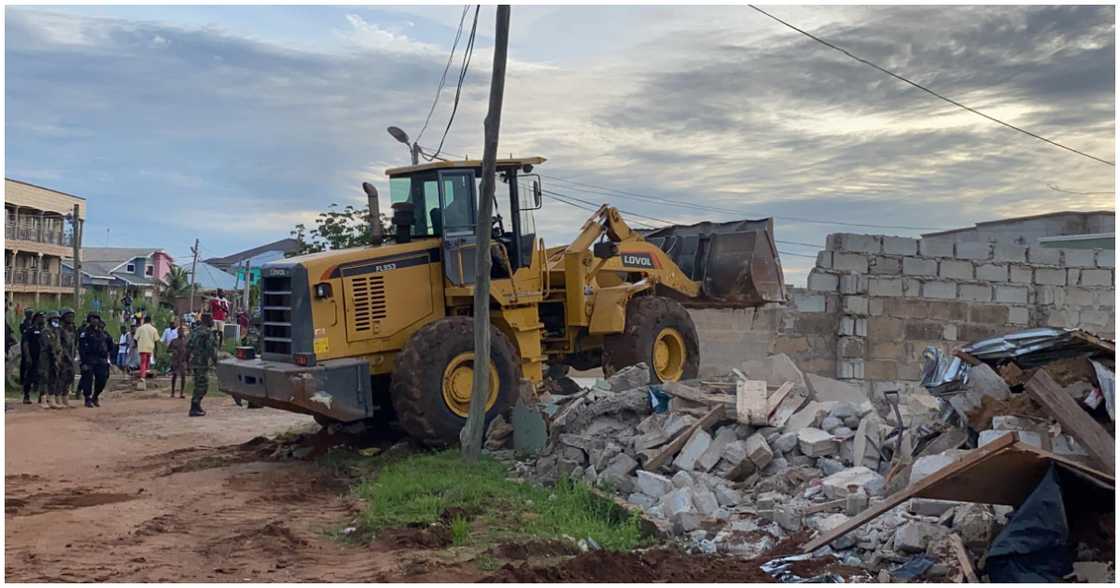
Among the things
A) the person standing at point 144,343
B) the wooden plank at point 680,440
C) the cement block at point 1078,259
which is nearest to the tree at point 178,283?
the person standing at point 144,343

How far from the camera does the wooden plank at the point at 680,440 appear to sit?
31.1ft

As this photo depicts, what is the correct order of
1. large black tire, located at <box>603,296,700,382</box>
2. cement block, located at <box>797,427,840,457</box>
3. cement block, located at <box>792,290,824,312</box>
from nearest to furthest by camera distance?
cement block, located at <box>797,427,840,457</box> < large black tire, located at <box>603,296,700,382</box> < cement block, located at <box>792,290,824,312</box>

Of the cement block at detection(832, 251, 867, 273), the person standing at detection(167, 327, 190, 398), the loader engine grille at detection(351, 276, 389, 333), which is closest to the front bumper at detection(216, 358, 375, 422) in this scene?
the loader engine grille at detection(351, 276, 389, 333)

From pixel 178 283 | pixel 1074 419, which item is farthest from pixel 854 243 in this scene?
pixel 178 283

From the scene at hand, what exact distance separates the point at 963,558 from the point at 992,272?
9885mm

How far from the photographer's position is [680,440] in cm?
967

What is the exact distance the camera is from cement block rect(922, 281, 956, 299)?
1484 cm

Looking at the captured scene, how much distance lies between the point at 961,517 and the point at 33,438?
11.9 metres

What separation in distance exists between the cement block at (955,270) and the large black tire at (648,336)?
393 centimetres

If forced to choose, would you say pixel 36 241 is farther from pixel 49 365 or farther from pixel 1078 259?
pixel 1078 259

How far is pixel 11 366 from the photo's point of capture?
67.9 ft

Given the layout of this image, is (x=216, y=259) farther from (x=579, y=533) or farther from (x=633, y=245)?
(x=579, y=533)

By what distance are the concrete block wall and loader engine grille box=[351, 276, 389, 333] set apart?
18.4 feet

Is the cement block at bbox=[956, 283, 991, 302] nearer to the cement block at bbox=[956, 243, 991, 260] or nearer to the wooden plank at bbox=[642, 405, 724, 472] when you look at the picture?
the cement block at bbox=[956, 243, 991, 260]
